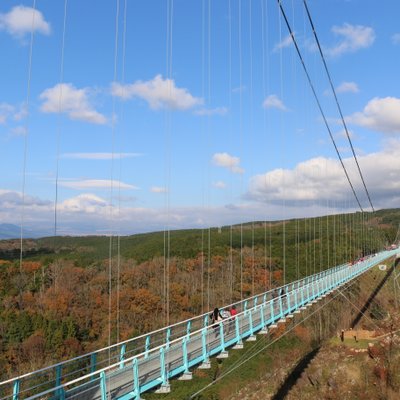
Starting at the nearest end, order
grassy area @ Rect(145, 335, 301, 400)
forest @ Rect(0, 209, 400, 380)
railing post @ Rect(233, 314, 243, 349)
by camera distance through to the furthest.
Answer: railing post @ Rect(233, 314, 243, 349) → grassy area @ Rect(145, 335, 301, 400) → forest @ Rect(0, 209, 400, 380)

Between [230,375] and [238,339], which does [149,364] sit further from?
[230,375]

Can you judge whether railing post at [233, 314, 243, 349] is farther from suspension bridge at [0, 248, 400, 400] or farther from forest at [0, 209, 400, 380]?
forest at [0, 209, 400, 380]

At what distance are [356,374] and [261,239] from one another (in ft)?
116

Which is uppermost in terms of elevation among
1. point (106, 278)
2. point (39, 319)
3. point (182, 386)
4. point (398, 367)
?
point (106, 278)

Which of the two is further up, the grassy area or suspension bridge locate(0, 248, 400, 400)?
suspension bridge locate(0, 248, 400, 400)

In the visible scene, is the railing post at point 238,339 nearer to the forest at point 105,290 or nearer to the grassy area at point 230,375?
the forest at point 105,290

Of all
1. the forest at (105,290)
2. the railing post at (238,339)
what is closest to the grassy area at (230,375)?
the forest at (105,290)

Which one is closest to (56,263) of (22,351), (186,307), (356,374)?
(22,351)

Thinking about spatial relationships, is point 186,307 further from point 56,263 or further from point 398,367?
point 398,367

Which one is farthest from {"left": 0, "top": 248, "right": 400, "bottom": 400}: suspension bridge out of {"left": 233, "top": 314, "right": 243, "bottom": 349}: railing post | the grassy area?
the grassy area

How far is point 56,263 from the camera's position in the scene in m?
54.9

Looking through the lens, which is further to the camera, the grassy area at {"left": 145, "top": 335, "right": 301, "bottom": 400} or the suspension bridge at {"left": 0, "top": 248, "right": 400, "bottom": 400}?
the grassy area at {"left": 145, "top": 335, "right": 301, "bottom": 400}

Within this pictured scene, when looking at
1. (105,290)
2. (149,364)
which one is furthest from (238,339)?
(105,290)

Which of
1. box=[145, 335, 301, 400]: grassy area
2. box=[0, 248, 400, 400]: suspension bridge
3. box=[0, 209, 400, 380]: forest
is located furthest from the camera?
box=[0, 209, 400, 380]: forest
